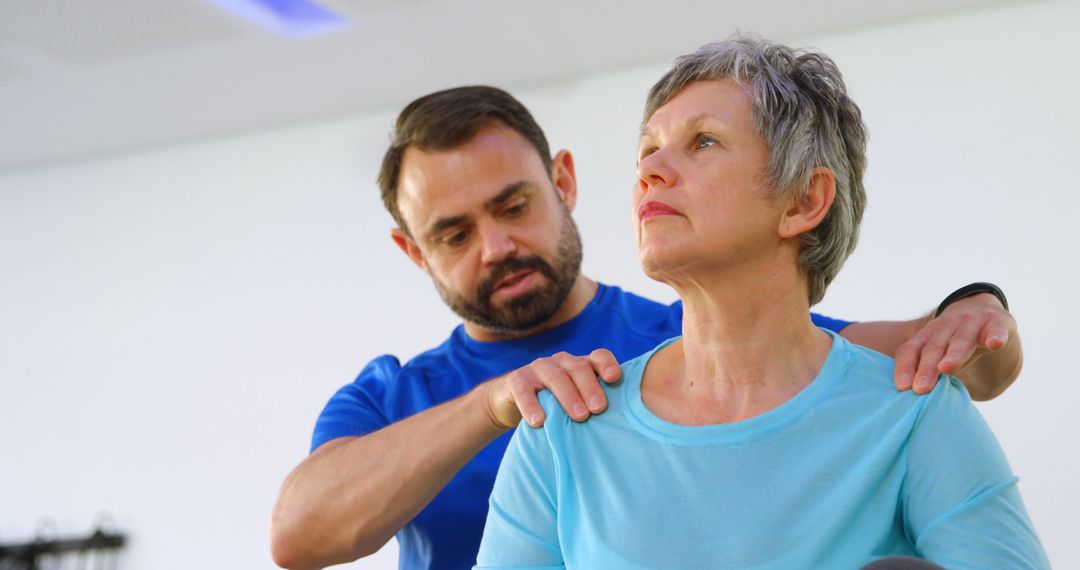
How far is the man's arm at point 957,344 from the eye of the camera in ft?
3.90

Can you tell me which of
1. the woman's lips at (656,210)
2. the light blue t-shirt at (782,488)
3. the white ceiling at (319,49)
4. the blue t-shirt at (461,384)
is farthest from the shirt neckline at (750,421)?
the white ceiling at (319,49)

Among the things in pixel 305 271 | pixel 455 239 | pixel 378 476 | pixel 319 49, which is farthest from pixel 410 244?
pixel 305 271

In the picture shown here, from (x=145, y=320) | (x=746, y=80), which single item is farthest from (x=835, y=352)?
(x=145, y=320)

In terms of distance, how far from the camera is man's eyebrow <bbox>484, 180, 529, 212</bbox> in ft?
6.66

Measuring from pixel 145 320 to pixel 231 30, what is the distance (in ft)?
5.32

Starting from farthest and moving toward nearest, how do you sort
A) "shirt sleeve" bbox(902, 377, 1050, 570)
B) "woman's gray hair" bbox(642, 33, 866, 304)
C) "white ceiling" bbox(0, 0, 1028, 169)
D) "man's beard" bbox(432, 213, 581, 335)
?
"white ceiling" bbox(0, 0, 1028, 169) < "man's beard" bbox(432, 213, 581, 335) < "woman's gray hair" bbox(642, 33, 866, 304) < "shirt sleeve" bbox(902, 377, 1050, 570)

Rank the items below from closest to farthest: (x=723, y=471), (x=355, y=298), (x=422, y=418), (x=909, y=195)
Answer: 1. (x=723, y=471)
2. (x=422, y=418)
3. (x=909, y=195)
4. (x=355, y=298)

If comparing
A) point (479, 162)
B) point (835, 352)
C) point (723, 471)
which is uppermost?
point (479, 162)

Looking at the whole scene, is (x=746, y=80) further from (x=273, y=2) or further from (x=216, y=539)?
(x=216, y=539)

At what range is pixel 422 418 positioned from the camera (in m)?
1.65

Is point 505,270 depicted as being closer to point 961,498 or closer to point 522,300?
point 522,300

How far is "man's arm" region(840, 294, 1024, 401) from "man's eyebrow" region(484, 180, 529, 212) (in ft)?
2.15

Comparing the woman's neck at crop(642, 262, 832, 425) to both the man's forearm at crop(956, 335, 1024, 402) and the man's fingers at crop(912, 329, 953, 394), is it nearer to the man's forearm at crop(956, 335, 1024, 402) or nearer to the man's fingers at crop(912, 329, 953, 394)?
the man's fingers at crop(912, 329, 953, 394)

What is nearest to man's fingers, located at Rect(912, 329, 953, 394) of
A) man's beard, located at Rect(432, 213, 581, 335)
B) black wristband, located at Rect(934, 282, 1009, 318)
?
black wristband, located at Rect(934, 282, 1009, 318)
